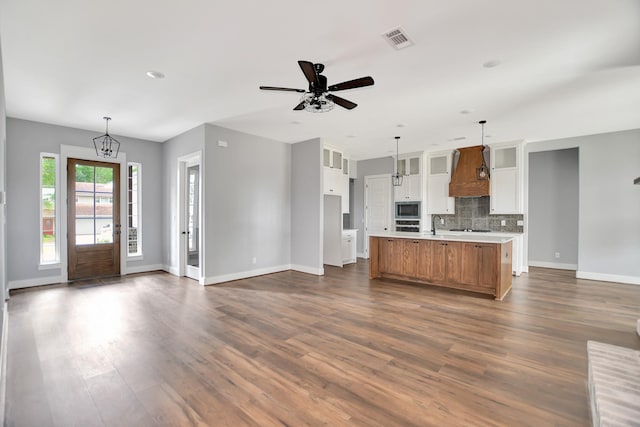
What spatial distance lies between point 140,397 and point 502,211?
23.6 ft

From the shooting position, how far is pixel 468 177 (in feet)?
23.5

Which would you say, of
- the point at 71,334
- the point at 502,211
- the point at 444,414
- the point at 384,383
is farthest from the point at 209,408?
the point at 502,211

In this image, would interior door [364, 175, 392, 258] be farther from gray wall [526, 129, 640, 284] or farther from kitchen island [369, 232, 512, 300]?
gray wall [526, 129, 640, 284]

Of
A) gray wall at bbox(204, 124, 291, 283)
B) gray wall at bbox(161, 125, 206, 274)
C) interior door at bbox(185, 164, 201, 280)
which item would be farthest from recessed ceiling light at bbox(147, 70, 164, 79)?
interior door at bbox(185, 164, 201, 280)

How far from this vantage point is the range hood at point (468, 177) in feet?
22.9

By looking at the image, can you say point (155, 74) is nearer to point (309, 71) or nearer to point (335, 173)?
point (309, 71)

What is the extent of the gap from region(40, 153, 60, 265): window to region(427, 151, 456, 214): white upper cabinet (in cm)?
795

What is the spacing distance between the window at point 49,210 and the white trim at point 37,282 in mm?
282

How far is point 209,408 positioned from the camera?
205cm

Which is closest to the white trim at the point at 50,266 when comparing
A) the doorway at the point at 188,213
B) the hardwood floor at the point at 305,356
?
the hardwood floor at the point at 305,356

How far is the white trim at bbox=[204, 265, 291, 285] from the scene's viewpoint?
216 inches

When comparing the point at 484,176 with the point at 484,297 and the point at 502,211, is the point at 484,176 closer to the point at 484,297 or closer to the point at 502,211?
the point at 502,211

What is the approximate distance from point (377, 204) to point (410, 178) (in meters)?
1.18

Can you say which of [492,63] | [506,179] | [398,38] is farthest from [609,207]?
[398,38]
